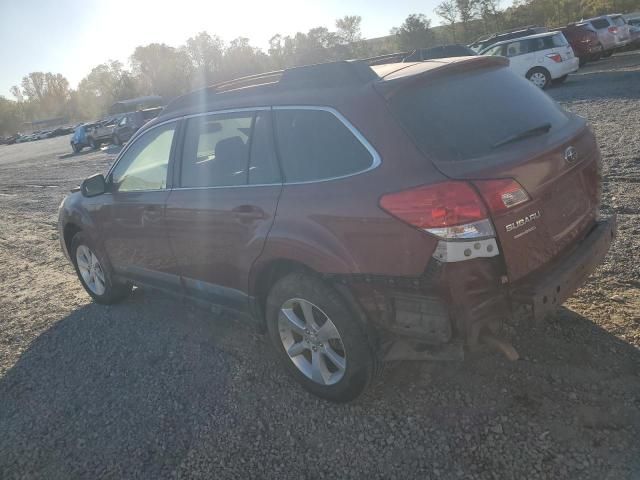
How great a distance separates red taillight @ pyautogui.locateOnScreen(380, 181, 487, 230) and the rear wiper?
0.42 metres

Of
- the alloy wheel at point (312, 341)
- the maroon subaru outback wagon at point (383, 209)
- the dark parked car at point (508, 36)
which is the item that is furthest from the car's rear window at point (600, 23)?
the alloy wheel at point (312, 341)

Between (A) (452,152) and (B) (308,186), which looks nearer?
(A) (452,152)

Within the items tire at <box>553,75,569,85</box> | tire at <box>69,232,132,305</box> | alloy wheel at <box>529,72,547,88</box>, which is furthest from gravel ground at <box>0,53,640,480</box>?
tire at <box>553,75,569,85</box>

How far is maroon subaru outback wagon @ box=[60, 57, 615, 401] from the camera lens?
242cm

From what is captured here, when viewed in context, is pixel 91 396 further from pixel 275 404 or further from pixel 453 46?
pixel 453 46

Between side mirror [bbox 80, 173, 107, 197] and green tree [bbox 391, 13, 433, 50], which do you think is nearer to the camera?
side mirror [bbox 80, 173, 107, 197]

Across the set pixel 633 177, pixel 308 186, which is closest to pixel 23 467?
pixel 308 186

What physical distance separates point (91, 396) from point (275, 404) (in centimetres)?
139

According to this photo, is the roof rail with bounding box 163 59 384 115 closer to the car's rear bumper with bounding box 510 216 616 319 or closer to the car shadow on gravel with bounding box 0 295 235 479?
the car's rear bumper with bounding box 510 216 616 319

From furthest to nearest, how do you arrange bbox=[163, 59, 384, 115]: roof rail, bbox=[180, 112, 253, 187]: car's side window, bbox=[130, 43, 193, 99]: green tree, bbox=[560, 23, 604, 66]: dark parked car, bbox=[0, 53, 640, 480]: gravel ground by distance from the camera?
bbox=[130, 43, 193, 99]: green tree → bbox=[560, 23, 604, 66]: dark parked car → bbox=[180, 112, 253, 187]: car's side window → bbox=[163, 59, 384, 115]: roof rail → bbox=[0, 53, 640, 480]: gravel ground

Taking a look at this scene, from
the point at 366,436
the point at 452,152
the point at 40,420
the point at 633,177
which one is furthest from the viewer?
the point at 633,177

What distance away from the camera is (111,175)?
459 centimetres

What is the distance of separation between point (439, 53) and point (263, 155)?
1.57 metres

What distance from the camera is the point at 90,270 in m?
5.20
